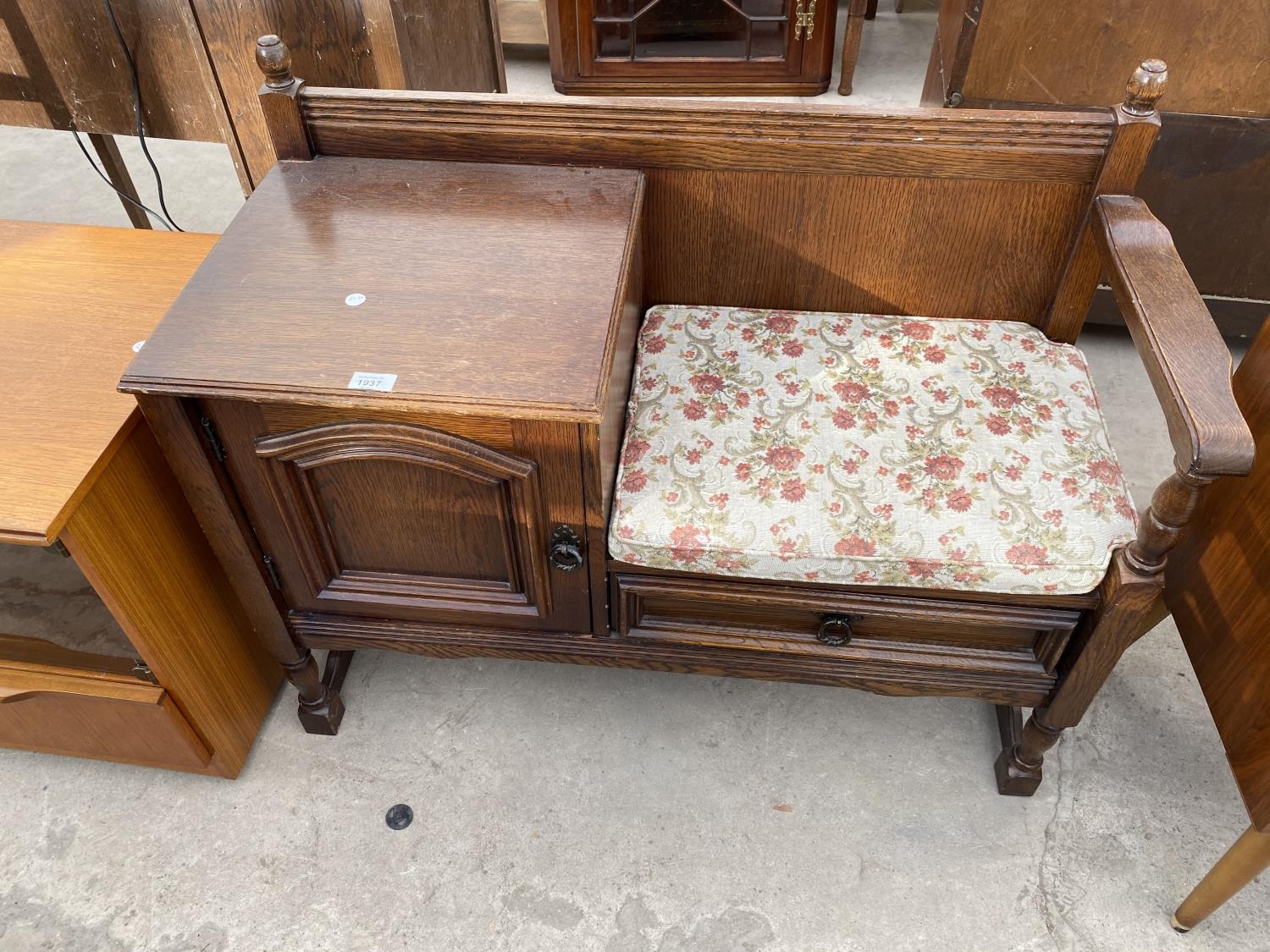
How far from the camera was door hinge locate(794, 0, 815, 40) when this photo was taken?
2.92 meters

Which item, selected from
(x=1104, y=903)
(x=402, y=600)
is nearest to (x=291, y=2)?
(x=402, y=600)

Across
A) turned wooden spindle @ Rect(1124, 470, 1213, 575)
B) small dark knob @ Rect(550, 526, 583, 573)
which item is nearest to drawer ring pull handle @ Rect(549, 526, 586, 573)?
small dark knob @ Rect(550, 526, 583, 573)

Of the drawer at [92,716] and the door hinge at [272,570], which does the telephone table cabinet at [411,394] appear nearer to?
the door hinge at [272,570]

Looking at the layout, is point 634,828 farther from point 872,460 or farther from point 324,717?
point 872,460

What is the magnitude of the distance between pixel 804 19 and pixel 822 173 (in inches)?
75.3

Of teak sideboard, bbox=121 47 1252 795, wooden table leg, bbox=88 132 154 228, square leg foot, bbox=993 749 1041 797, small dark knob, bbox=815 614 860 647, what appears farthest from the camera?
wooden table leg, bbox=88 132 154 228

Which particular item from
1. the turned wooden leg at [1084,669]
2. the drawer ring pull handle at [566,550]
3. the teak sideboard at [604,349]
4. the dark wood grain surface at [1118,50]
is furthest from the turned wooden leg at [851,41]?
the drawer ring pull handle at [566,550]

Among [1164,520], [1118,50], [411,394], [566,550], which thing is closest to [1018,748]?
[1164,520]

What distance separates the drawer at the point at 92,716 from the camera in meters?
1.34

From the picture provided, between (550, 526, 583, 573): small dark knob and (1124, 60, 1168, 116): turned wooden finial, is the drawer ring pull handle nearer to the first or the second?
(550, 526, 583, 573): small dark knob

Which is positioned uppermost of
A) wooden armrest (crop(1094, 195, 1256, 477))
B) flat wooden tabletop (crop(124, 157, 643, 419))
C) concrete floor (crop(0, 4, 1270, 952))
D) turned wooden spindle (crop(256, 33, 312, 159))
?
turned wooden spindle (crop(256, 33, 312, 159))

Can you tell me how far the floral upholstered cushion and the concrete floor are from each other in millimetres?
491

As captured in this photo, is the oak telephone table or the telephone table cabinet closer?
the telephone table cabinet

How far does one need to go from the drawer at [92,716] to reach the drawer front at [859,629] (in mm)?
705
